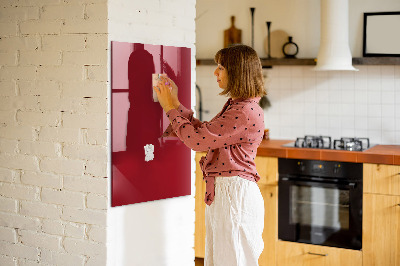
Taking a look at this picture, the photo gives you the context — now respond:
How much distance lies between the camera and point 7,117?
295 cm

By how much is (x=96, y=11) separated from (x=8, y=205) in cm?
113

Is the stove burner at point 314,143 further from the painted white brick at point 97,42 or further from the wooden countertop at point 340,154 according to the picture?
the painted white brick at point 97,42

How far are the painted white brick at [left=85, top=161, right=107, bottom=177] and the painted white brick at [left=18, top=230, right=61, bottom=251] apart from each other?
40 cm

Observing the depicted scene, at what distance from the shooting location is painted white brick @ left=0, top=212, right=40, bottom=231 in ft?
9.52

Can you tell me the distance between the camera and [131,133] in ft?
9.00

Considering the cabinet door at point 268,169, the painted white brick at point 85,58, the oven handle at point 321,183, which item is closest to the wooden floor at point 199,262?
the cabinet door at point 268,169

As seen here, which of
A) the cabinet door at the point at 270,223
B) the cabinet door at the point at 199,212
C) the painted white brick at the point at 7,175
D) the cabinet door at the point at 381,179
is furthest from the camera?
the cabinet door at the point at 199,212

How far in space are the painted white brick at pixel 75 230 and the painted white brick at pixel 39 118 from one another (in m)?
0.50

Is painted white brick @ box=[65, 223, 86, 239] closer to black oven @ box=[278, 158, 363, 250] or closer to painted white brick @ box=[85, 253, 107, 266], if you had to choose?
painted white brick @ box=[85, 253, 107, 266]

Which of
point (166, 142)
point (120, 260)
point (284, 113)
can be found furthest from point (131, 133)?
point (284, 113)

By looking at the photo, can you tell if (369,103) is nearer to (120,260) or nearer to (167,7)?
(167,7)

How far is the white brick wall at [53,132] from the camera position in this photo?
2.67 metres

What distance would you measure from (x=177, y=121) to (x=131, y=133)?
27cm

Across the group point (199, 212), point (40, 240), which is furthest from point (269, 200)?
point (40, 240)
